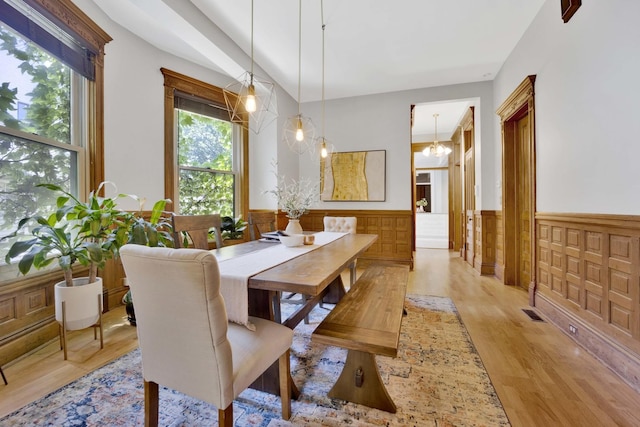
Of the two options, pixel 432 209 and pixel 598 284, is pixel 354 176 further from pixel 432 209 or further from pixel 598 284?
pixel 432 209

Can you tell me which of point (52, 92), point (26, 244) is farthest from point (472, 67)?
point (26, 244)

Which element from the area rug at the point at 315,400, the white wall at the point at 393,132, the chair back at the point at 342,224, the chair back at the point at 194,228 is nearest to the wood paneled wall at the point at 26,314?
the area rug at the point at 315,400

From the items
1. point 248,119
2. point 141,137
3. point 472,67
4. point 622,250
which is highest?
point 472,67

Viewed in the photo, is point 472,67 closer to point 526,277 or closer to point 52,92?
point 526,277

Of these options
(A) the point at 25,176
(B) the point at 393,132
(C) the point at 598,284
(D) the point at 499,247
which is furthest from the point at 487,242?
(A) the point at 25,176

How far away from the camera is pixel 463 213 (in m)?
5.61

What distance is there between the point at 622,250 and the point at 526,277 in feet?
6.31

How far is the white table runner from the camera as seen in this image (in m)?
1.31

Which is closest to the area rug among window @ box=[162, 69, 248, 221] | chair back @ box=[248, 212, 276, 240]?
chair back @ box=[248, 212, 276, 240]

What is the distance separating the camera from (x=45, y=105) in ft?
7.42

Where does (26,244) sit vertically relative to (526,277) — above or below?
above

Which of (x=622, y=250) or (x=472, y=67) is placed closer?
(x=622, y=250)

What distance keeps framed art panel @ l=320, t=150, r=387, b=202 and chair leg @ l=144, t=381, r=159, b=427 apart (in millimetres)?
4096

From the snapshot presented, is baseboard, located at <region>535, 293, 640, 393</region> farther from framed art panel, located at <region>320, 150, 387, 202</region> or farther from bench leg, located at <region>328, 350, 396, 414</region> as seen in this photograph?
framed art panel, located at <region>320, 150, 387, 202</region>
